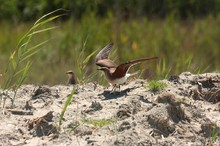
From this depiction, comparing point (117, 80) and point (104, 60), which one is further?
point (104, 60)

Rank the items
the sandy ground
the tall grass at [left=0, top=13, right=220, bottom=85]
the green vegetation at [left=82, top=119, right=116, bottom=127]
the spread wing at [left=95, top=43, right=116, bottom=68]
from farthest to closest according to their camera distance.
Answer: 1. the tall grass at [left=0, top=13, right=220, bottom=85]
2. the spread wing at [left=95, top=43, right=116, bottom=68]
3. the green vegetation at [left=82, top=119, right=116, bottom=127]
4. the sandy ground

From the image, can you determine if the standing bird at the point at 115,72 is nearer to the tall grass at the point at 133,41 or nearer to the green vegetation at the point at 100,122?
the green vegetation at the point at 100,122

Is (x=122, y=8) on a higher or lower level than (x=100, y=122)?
lower

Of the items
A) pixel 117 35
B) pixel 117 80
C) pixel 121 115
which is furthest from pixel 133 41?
pixel 121 115

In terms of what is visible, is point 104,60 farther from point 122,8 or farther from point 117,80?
point 122,8

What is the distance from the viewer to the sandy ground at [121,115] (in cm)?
458

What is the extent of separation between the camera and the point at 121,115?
487cm

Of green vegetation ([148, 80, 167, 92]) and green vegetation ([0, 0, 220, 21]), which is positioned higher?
green vegetation ([148, 80, 167, 92])

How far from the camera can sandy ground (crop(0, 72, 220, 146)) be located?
458 centimetres

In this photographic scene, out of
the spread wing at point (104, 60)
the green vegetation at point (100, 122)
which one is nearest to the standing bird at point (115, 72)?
the spread wing at point (104, 60)

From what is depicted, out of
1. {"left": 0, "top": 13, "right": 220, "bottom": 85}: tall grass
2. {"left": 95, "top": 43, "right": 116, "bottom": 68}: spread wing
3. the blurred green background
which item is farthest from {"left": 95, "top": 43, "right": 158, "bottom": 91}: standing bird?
{"left": 0, "top": 13, "right": 220, "bottom": 85}: tall grass

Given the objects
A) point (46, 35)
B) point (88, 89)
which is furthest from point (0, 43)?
point (88, 89)

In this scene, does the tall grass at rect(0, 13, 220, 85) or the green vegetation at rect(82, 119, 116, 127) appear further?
the tall grass at rect(0, 13, 220, 85)

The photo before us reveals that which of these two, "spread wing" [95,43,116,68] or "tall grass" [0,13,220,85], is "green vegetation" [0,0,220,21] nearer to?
"tall grass" [0,13,220,85]
